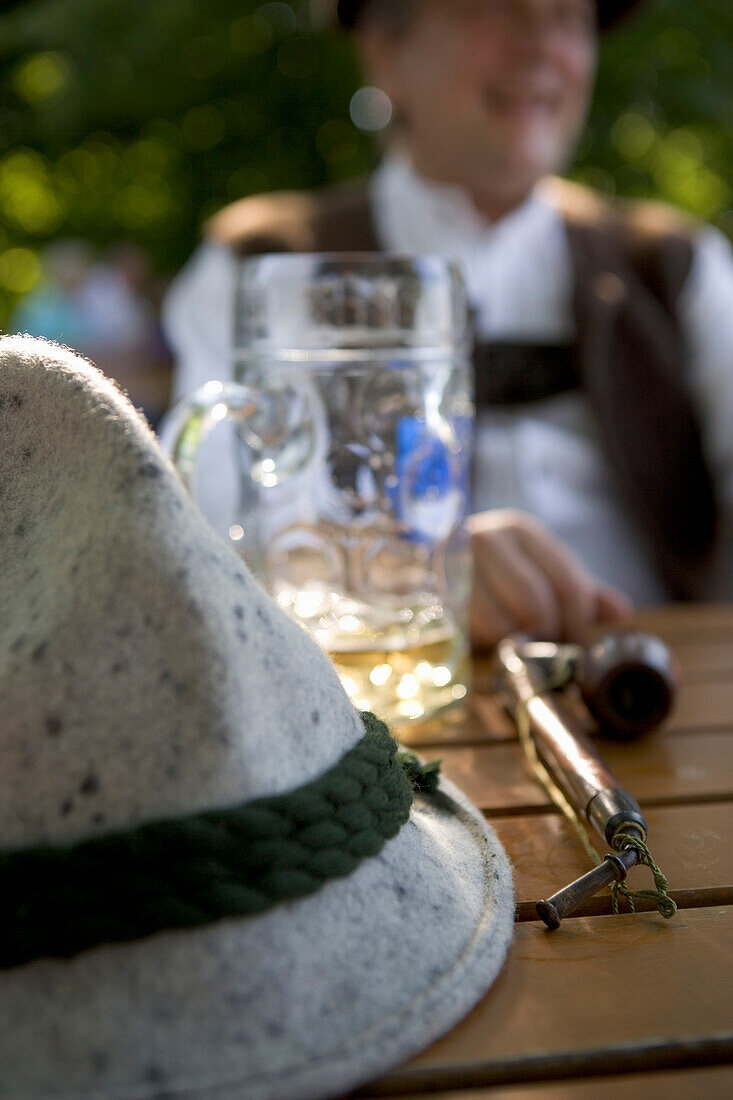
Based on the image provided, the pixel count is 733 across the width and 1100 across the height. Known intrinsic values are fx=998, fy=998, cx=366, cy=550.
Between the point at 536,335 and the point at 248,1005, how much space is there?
1432 millimetres

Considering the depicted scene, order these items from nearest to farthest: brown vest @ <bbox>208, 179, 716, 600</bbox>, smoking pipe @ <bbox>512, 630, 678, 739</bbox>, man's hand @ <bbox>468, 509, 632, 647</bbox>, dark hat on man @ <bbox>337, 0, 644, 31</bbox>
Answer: smoking pipe @ <bbox>512, 630, 678, 739</bbox> → man's hand @ <bbox>468, 509, 632, 647</bbox> → brown vest @ <bbox>208, 179, 716, 600</bbox> → dark hat on man @ <bbox>337, 0, 644, 31</bbox>

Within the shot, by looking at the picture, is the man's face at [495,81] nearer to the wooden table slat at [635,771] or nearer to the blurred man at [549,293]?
the blurred man at [549,293]

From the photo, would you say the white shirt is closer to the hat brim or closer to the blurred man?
the blurred man

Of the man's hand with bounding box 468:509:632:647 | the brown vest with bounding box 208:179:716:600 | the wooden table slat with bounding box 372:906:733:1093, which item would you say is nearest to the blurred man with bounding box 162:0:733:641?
the brown vest with bounding box 208:179:716:600

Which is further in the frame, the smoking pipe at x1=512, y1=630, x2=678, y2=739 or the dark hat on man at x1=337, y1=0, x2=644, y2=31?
the dark hat on man at x1=337, y1=0, x2=644, y2=31

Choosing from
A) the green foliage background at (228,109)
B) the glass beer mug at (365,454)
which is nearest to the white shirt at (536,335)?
the glass beer mug at (365,454)

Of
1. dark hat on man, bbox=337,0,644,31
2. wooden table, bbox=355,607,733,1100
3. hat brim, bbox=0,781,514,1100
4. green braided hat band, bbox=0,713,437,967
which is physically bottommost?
wooden table, bbox=355,607,733,1100

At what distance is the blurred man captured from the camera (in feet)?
4.99

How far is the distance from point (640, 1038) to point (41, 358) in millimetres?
294

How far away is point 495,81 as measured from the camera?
1.54 metres

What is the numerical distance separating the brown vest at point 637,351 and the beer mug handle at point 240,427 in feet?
3.20

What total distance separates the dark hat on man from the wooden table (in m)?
1.55

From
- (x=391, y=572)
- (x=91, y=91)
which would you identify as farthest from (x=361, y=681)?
(x=91, y=91)

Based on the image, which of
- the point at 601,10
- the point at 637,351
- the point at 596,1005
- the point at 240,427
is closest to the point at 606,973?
the point at 596,1005
